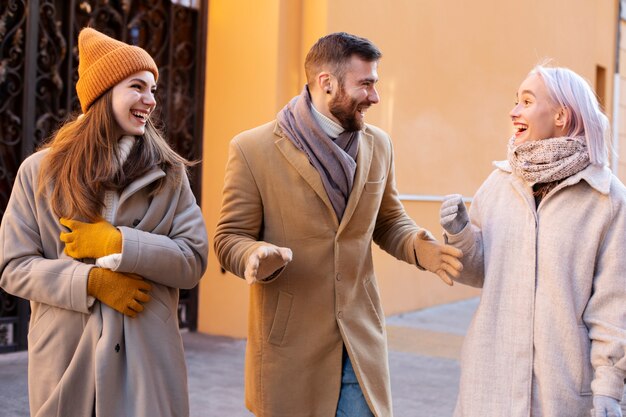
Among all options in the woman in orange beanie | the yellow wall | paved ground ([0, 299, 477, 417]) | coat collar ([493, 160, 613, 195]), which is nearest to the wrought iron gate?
the yellow wall

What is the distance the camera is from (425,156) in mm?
9508

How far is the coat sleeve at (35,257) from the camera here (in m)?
2.86

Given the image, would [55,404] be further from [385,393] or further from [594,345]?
[594,345]

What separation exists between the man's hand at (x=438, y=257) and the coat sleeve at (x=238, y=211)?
0.67m

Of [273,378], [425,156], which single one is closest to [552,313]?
[273,378]

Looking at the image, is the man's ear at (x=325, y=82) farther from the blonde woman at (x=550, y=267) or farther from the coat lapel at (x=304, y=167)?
the blonde woman at (x=550, y=267)

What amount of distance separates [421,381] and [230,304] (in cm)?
192

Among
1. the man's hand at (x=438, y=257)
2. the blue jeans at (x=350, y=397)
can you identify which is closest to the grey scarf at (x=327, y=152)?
the man's hand at (x=438, y=257)

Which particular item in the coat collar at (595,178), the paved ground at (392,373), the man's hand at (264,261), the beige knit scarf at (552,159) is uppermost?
the beige knit scarf at (552,159)

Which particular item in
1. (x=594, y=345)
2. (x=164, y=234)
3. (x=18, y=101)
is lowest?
(x=594, y=345)

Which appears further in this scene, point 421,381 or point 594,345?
point 421,381

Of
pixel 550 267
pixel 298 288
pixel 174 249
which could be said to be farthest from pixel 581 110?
pixel 174 249

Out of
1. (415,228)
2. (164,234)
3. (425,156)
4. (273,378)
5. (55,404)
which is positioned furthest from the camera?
(425,156)

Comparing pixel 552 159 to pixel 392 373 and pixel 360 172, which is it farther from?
pixel 392 373
